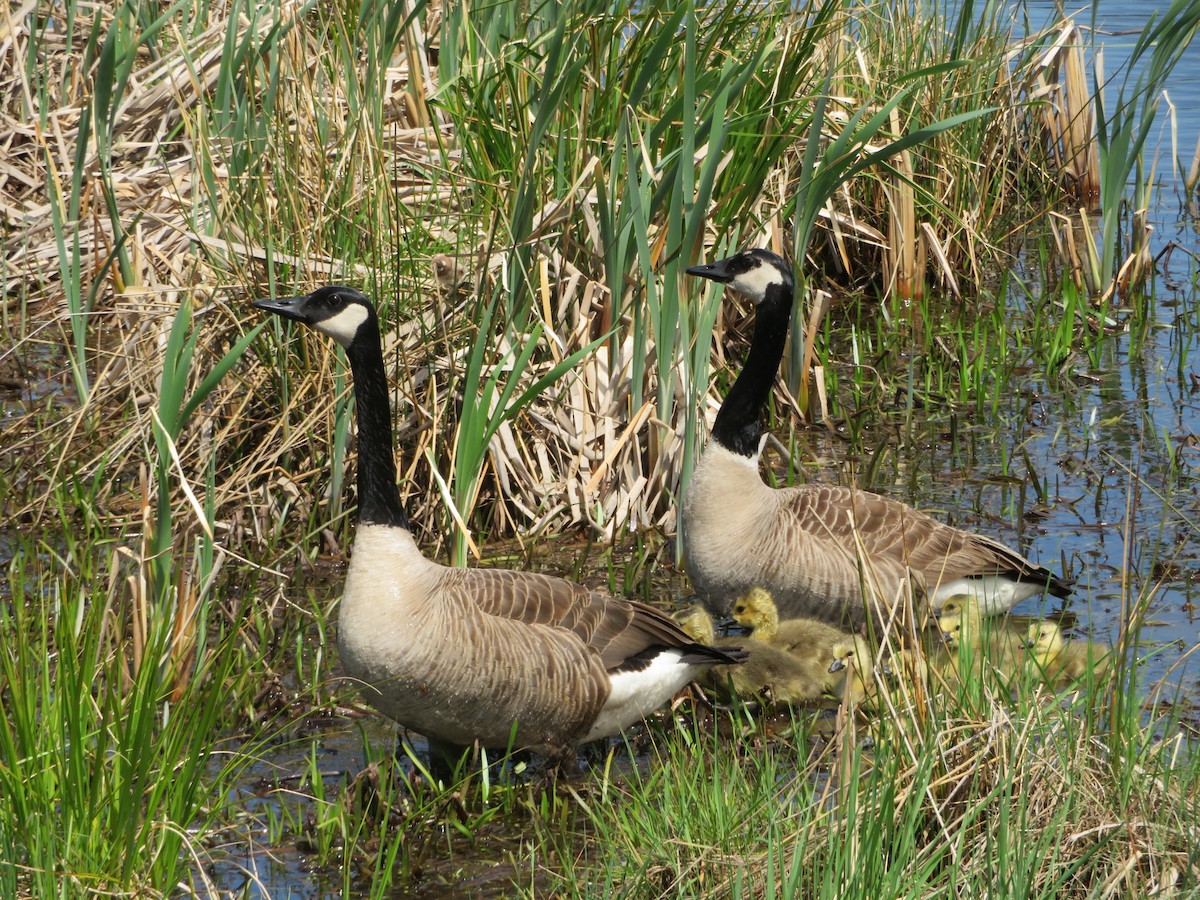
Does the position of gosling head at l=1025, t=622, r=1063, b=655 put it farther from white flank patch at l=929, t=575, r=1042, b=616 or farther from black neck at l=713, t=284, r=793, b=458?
black neck at l=713, t=284, r=793, b=458

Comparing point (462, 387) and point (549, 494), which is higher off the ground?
point (462, 387)

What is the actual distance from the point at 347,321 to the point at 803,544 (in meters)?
1.90

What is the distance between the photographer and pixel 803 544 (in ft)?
17.6

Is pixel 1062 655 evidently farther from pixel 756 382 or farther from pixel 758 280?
pixel 758 280

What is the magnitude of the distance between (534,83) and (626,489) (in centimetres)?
182

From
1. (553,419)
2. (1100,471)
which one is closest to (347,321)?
(553,419)

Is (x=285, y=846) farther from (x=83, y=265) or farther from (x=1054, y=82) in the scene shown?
(x=1054, y=82)

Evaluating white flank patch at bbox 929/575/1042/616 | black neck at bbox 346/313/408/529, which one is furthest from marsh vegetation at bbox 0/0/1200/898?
black neck at bbox 346/313/408/529

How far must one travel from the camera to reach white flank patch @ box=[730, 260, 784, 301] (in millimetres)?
5613

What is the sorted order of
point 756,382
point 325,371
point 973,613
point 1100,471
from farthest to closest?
point 1100,471 → point 325,371 → point 756,382 → point 973,613

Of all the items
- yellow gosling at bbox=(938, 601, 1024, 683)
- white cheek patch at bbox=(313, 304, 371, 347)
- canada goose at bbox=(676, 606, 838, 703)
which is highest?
white cheek patch at bbox=(313, 304, 371, 347)

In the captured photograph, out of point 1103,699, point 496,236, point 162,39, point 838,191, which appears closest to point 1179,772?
point 1103,699

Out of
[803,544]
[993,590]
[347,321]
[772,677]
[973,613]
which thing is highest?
[347,321]

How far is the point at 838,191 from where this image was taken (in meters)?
8.25
